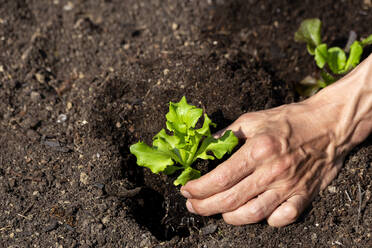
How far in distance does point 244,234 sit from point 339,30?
6.46 ft

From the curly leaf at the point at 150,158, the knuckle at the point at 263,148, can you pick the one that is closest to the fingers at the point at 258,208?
the knuckle at the point at 263,148

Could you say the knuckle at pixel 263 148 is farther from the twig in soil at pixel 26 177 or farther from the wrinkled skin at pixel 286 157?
the twig in soil at pixel 26 177

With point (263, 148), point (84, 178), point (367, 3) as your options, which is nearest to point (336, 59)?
point (367, 3)

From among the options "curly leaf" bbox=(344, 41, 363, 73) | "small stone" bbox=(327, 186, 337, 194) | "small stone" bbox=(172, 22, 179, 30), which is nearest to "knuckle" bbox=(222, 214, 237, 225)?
"small stone" bbox=(327, 186, 337, 194)

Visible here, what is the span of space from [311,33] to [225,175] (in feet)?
4.72

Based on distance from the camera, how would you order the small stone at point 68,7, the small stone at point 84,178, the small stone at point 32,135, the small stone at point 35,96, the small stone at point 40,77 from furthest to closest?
the small stone at point 68,7 < the small stone at point 40,77 < the small stone at point 35,96 < the small stone at point 32,135 < the small stone at point 84,178

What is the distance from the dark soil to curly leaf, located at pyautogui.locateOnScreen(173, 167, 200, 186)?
0.20 metres

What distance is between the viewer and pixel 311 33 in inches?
122

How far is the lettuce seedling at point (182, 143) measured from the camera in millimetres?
2297

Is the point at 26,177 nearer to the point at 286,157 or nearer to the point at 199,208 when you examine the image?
the point at 199,208

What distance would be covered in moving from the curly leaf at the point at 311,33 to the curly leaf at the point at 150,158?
146 cm

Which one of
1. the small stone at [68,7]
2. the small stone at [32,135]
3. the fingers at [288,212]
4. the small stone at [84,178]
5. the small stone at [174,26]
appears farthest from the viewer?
the small stone at [68,7]

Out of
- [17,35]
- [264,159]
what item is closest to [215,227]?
[264,159]

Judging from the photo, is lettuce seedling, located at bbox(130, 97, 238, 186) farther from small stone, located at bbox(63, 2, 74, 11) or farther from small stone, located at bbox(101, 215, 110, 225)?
small stone, located at bbox(63, 2, 74, 11)
